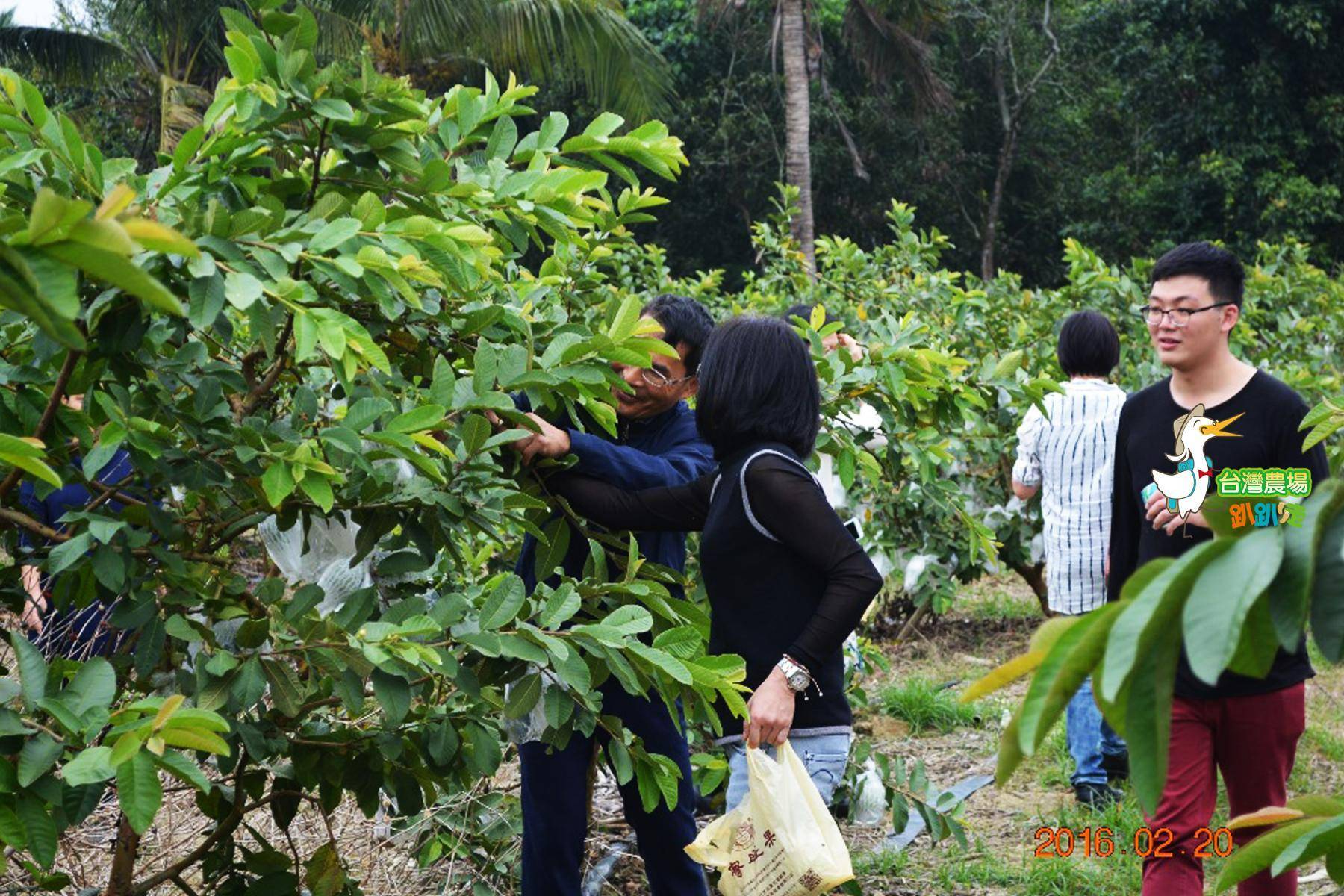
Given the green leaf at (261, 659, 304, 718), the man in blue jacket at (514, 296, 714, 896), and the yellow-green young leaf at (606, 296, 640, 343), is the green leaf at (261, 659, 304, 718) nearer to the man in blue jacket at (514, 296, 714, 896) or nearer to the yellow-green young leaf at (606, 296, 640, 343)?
the yellow-green young leaf at (606, 296, 640, 343)

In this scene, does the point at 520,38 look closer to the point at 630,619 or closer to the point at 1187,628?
the point at 630,619

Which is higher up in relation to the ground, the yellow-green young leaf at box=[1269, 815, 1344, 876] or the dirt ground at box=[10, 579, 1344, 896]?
the yellow-green young leaf at box=[1269, 815, 1344, 876]

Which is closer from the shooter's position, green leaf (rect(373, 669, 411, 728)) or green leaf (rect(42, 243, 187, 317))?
green leaf (rect(42, 243, 187, 317))

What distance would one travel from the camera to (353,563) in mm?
2391

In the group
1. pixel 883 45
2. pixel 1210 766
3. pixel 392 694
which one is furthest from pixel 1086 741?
pixel 883 45

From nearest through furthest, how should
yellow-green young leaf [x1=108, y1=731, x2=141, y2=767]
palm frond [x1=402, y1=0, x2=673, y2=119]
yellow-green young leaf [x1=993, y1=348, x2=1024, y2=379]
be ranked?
1. yellow-green young leaf [x1=108, y1=731, x2=141, y2=767]
2. yellow-green young leaf [x1=993, y1=348, x2=1024, y2=379]
3. palm frond [x1=402, y1=0, x2=673, y2=119]

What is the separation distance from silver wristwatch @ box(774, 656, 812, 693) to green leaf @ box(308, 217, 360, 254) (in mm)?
1276

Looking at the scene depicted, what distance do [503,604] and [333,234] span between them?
0.62m

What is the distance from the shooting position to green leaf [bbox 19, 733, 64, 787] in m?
1.68

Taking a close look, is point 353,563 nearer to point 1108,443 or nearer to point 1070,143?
point 1108,443

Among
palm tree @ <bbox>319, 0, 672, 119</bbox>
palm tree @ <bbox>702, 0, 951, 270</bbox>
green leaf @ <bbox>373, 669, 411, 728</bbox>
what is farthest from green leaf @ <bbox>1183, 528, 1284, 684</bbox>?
palm tree @ <bbox>702, 0, 951, 270</bbox>

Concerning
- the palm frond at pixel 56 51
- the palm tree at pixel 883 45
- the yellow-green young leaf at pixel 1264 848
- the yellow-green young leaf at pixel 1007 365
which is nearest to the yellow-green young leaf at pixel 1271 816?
the yellow-green young leaf at pixel 1264 848

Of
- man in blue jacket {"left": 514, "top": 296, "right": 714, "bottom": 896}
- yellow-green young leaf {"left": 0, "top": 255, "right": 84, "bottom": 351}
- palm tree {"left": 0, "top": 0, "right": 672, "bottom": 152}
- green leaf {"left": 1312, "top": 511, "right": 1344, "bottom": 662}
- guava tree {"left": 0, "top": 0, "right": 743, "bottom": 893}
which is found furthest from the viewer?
palm tree {"left": 0, "top": 0, "right": 672, "bottom": 152}

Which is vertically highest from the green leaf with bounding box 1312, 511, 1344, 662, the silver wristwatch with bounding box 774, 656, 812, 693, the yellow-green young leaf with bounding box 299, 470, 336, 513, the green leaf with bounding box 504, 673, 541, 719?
the green leaf with bounding box 1312, 511, 1344, 662
